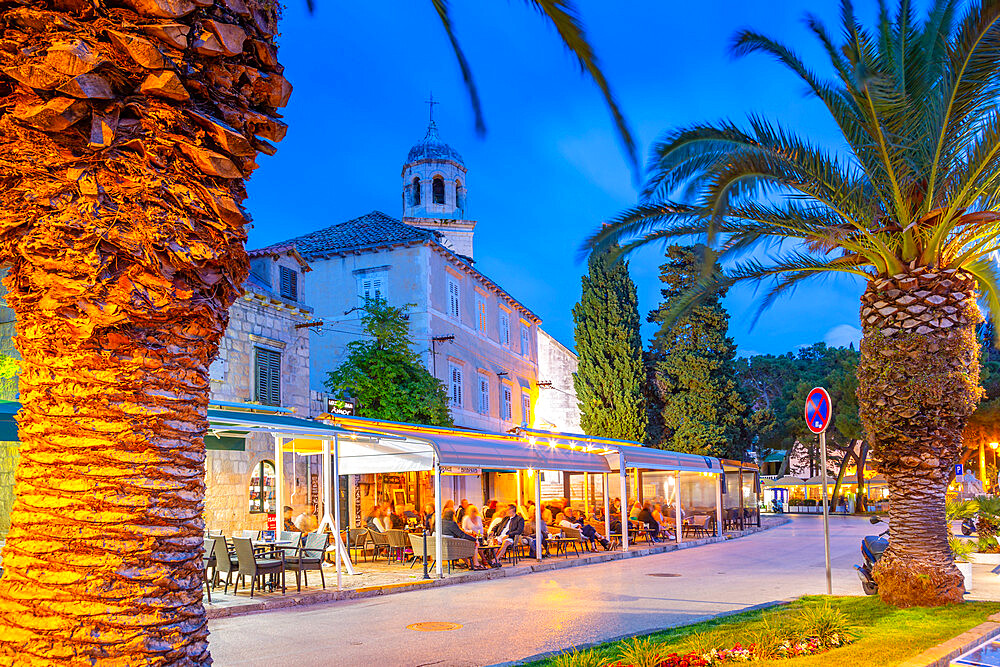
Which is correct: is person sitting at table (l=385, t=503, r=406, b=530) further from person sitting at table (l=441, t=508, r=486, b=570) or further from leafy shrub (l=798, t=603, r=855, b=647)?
leafy shrub (l=798, t=603, r=855, b=647)

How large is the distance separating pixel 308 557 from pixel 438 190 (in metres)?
34.5

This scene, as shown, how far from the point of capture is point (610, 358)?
142ft

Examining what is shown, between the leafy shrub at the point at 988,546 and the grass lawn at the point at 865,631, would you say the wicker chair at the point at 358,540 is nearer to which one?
the grass lawn at the point at 865,631

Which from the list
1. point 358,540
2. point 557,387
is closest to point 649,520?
point 358,540

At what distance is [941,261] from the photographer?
11.2 m

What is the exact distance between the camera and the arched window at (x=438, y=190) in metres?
47.8

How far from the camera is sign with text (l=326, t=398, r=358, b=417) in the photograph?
74.8 ft

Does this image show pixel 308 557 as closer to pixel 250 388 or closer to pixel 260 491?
pixel 260 491

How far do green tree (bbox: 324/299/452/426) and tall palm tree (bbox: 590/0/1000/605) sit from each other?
56.8 ft

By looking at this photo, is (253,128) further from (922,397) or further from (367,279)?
(367,279)

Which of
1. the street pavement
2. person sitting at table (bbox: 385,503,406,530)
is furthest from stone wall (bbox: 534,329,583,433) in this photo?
the street pavement

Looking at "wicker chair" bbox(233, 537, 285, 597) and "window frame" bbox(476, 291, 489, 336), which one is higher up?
"window frame" bbox(476, 291, 489, 336)

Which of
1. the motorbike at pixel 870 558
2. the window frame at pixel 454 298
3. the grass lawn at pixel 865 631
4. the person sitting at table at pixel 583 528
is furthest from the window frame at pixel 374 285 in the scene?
the grass lawn at pixel 865 631

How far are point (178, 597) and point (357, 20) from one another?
351 centimetres
